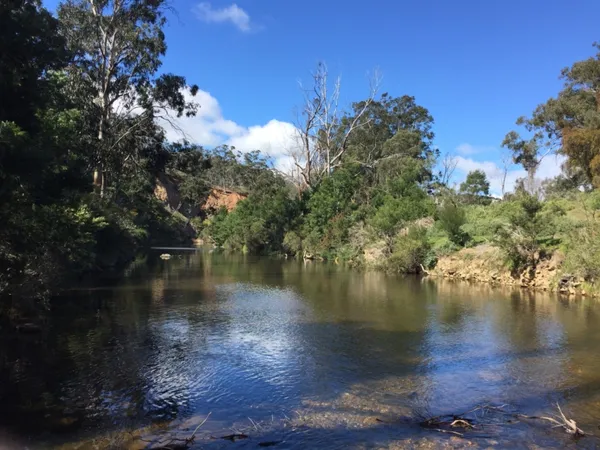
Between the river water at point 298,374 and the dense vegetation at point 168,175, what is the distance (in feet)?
9.89

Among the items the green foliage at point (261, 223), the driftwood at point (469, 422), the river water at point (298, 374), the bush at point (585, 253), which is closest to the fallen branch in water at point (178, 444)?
the river water at point (298, 374)

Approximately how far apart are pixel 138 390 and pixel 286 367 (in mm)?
2990

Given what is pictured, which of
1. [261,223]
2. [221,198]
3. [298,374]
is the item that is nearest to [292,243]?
[261,223]

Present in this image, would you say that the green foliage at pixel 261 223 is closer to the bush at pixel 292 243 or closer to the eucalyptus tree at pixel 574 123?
the bush at pixel 292 243

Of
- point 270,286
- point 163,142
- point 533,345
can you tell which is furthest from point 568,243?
point 163,142

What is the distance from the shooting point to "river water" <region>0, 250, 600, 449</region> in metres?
6.64

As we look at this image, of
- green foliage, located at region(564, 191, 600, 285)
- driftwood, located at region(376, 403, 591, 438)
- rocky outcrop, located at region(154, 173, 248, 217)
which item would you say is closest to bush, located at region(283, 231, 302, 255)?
green foliage, located at region(564, 191, 600, 285)

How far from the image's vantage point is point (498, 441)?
6.35 metres

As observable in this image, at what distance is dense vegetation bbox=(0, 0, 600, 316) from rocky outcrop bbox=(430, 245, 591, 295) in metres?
0.64

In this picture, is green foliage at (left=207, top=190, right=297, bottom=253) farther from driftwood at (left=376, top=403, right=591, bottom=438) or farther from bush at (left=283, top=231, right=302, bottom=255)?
driftwood at (left=376, top=403, right=591, bottom=438)

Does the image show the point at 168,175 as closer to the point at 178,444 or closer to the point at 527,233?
the point at 527,233

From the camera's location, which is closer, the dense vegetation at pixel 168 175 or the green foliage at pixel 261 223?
the dense vegetation at pixel 168 175

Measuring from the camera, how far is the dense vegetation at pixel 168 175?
31.5 feet

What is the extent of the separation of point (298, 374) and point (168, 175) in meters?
34.4
